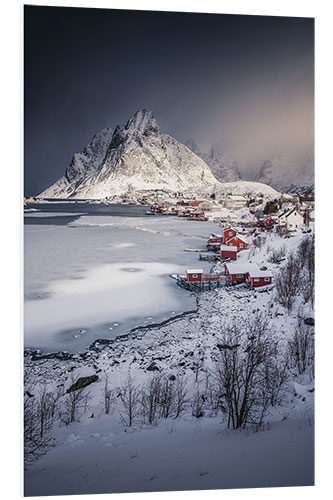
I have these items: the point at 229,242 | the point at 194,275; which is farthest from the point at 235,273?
the point at 229,242

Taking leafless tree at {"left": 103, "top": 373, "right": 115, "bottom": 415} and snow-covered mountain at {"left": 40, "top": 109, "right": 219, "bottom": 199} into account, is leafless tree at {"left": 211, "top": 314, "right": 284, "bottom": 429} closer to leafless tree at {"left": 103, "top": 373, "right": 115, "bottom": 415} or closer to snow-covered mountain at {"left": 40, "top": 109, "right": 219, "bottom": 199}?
leafless tree at {"left": 103, "top": 373, "right": 115, "bottom": 415}

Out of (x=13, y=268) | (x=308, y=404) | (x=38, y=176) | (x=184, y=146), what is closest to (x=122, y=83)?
(x=184, y=146)

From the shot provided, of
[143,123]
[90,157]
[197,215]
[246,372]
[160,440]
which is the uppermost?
[143,123]

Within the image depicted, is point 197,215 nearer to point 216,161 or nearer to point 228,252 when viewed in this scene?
point 228,252

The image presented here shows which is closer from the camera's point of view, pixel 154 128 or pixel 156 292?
pixel 154 128

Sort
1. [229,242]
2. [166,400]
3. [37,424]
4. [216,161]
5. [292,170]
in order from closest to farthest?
[37,424], [166,400], [292,170], [216,161], [229,242]

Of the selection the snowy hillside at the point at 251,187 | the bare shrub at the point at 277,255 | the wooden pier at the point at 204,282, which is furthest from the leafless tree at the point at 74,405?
the bare shrub at the point at 277,255

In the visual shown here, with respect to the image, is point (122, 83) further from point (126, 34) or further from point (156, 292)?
point (156, 292)
